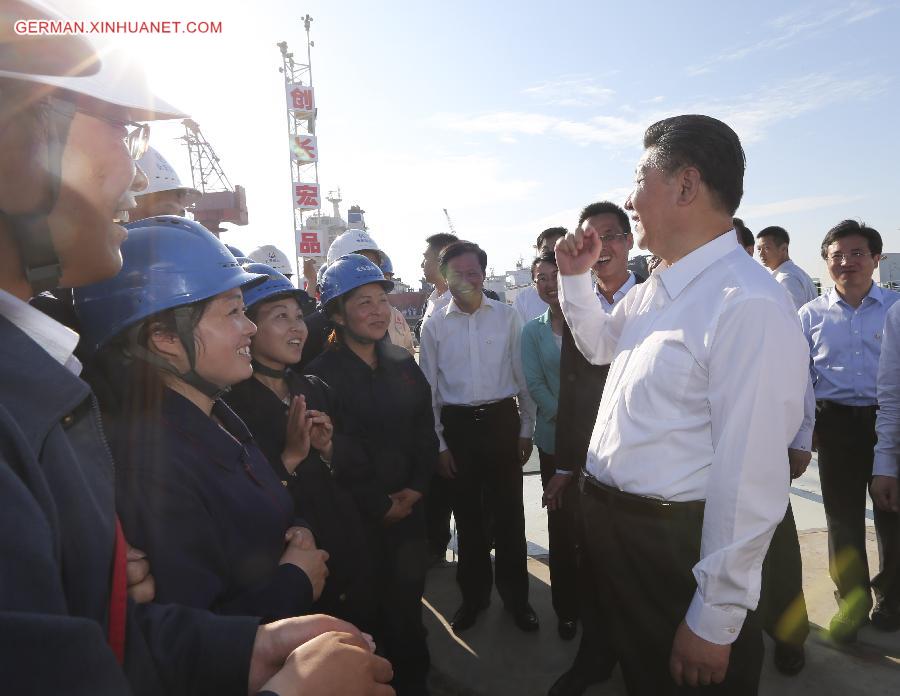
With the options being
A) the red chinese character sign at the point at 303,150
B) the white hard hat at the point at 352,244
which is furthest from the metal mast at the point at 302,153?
the white hard hat at the point at 352,244

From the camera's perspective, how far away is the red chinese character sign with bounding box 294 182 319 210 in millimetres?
25938

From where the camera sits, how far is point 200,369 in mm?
1739

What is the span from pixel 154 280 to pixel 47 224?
825 mm

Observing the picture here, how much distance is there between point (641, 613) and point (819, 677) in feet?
6.15

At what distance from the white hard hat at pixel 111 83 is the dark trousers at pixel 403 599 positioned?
2.39m

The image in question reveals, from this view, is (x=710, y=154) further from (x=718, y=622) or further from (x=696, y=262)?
(x=718, y=622)

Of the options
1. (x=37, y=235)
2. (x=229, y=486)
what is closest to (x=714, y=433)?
(x=229, y=486)

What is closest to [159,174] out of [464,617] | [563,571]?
[464,617]

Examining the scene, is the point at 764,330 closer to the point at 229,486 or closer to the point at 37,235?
the point at 229,486

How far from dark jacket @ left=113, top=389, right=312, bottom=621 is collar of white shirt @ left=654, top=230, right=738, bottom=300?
1494mm

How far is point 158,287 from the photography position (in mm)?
1689

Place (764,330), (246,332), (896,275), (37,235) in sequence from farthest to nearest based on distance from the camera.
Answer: (896,275) < (246,332) < (764,330) < (37,235)

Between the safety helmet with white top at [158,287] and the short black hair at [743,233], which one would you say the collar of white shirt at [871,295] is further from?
the safety helmet with white top at [158,287]

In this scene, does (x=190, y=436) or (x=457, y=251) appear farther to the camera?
(x=457, y=251)
